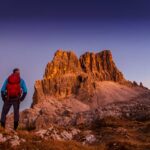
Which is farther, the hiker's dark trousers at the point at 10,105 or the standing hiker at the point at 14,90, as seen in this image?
the hiker's dark trousers at the point at 10,105

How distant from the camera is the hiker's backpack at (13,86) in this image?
19562 millimetres

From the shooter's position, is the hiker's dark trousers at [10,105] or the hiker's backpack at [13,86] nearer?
the hiker's backpack at [13,86]

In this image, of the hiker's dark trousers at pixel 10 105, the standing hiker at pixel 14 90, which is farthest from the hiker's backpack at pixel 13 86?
the hiker's dark trousers at pixel 10 105

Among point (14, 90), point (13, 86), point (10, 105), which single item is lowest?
point (10, 105)

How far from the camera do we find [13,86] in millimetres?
19672

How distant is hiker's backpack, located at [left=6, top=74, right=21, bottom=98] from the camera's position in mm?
19562

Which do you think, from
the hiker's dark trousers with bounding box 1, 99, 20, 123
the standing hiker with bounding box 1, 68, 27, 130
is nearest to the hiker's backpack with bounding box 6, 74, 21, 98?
the standing hiker with bounding box 1, 68, 27, 130

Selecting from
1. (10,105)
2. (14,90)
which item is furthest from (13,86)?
(10,105)

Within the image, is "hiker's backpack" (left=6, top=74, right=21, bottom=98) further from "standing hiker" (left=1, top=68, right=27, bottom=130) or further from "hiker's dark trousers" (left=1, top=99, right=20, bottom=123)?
"hiker's dark trousers" (left=1, top=99, right=20, bottom=123)

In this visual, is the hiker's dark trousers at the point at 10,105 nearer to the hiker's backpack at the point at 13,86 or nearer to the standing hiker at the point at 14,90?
the standing hiker at the point at 14,90

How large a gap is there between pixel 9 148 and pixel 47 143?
1.85 meters

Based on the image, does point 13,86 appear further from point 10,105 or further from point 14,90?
point 10,105

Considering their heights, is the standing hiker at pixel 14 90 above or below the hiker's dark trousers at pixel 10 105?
above

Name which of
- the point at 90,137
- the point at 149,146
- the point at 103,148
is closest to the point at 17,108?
the point at 103,148
